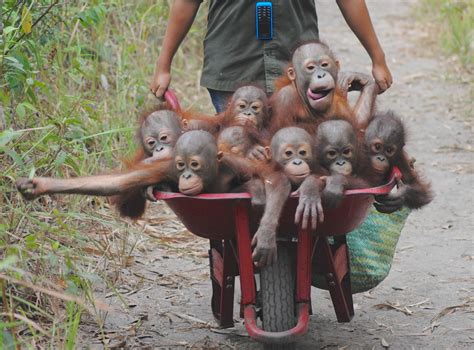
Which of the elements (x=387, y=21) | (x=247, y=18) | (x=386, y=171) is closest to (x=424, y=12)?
(x=387, y=21)

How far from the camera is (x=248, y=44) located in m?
4.33

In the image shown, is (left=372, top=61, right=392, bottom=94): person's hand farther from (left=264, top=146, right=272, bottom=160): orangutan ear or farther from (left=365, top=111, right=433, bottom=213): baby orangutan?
(left=264, top=146, right=272, bottom=160): orangutan ear

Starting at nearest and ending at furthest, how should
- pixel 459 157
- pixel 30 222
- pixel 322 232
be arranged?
pixel 322 232 → pixel 30 222 → pixel 459 157

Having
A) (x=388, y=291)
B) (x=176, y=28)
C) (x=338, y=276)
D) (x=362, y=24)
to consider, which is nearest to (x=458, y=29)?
(x=388, y=291)

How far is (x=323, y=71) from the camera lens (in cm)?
374

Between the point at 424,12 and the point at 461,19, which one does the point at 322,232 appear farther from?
the point at 424,12

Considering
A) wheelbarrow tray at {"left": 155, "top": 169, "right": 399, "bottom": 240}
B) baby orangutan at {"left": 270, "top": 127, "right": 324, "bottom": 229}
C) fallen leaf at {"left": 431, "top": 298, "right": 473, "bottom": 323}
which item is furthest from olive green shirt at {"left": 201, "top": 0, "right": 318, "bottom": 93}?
fallen leaf at {"left": 431, "top": 298, "right": 473, "bottom": 323}

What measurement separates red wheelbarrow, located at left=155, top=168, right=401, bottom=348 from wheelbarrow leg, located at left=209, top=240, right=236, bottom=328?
0.08 metres

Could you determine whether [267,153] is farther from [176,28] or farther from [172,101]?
[176,28]

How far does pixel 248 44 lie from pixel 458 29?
5824mm

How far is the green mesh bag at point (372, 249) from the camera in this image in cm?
397

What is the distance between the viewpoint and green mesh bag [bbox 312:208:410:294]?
3.97 meters

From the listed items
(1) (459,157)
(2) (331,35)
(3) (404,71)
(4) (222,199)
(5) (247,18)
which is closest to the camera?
(4) (222,199)

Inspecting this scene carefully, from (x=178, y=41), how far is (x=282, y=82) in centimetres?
59
